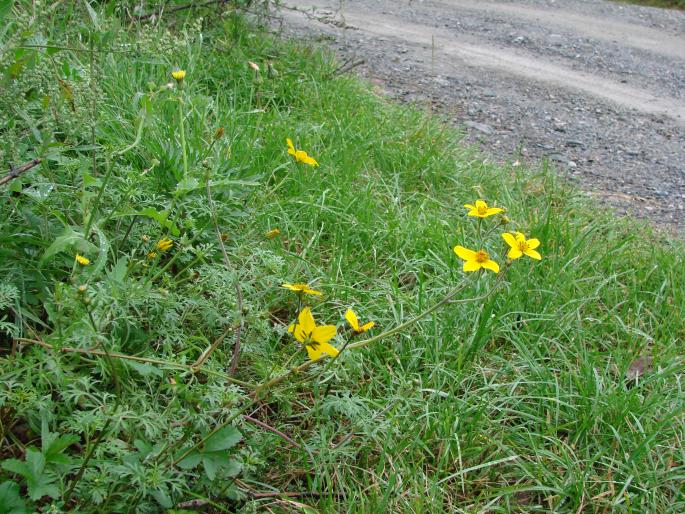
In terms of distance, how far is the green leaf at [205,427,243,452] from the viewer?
150 cm

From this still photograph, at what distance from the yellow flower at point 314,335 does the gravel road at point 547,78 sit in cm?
269

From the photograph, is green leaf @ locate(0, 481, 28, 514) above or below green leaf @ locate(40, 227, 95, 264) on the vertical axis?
below

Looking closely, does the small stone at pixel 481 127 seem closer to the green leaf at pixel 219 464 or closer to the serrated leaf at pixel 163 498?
the green leaf at pixel 219 464

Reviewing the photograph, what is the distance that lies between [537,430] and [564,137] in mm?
3064

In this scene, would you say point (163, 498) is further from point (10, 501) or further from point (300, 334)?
point (300, 334)

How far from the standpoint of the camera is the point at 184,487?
156cm

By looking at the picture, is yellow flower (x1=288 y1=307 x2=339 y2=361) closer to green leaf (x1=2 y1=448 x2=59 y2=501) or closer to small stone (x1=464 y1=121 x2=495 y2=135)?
green leaf (x1=2 y1=448 x2=59 y2=501)

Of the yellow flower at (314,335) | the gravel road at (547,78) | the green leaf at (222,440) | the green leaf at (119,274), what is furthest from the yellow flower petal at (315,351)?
the gravel road at (547,78)

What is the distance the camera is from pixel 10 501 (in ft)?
4.58

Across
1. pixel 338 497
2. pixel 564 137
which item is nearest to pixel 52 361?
pixel 338 497

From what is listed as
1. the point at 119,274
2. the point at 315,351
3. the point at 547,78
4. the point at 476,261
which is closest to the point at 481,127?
the point at 547,78

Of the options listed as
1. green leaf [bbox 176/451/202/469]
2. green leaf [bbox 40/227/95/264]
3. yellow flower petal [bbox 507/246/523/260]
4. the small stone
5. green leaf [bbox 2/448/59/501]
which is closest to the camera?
green leaf [bbox 2/448/59/501]

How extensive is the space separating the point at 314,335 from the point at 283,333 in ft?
1.82

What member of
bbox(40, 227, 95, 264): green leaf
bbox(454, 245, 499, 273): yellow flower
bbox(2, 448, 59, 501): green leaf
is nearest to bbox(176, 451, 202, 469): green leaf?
bbox(2, 448, 59, 501): green leaf
